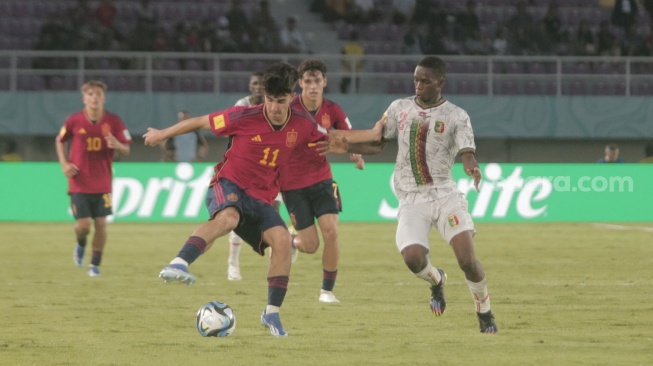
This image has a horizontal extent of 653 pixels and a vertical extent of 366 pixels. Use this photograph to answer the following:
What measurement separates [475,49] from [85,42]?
8.58 meters

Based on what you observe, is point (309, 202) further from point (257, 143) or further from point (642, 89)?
point (642, 89)

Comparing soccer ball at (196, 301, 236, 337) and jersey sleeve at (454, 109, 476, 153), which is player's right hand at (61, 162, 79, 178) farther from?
jersey sleeve at (454, 109, 476, 153)

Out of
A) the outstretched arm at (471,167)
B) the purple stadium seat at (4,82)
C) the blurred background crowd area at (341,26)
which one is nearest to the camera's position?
the outstretched arm at (471,167)

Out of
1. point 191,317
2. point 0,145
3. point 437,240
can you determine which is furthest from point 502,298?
point 0,145

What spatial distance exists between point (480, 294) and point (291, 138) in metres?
1.73

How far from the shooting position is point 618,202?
24.2 meters

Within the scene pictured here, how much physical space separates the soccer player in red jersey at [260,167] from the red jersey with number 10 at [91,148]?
5.56m

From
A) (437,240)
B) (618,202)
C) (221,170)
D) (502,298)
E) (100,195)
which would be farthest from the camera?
(618,202)

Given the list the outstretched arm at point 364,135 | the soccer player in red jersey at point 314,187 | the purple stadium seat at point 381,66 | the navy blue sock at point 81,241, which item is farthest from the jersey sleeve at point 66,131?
the purple stadium seat at point 381,66

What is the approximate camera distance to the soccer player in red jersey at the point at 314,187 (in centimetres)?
1129

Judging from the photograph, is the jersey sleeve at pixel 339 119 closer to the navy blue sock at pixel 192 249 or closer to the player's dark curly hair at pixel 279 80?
the player's dark curly hair at pixel 279 80

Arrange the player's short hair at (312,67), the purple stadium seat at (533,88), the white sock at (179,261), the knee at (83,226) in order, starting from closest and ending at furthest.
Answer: the white sock at (179,261), the player's short hair at (312,67), the knee at (83,226), the purple stadium seat at (533,88)

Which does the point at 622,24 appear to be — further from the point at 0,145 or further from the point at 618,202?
the point at 0,145

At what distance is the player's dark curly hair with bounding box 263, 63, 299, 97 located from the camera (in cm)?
858
